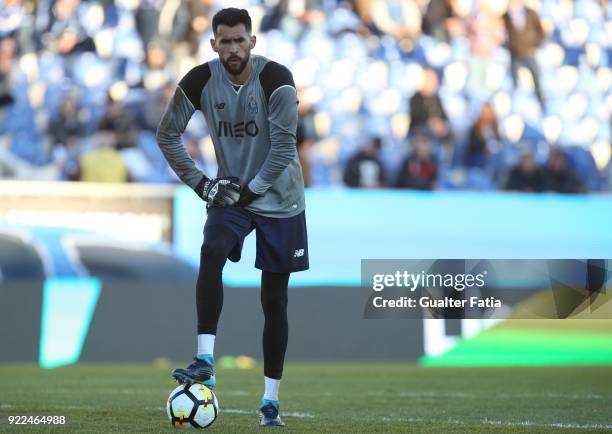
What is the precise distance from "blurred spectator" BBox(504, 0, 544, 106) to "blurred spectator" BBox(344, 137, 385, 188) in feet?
12.3

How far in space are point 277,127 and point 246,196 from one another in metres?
0.34

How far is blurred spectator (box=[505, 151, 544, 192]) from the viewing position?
12.5 metres

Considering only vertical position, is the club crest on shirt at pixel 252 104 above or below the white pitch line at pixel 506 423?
above

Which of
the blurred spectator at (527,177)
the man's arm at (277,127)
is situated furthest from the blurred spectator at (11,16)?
the man's arm at (277,127)

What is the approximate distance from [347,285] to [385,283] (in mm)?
399

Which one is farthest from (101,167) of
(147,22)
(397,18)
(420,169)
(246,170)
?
(246,170)

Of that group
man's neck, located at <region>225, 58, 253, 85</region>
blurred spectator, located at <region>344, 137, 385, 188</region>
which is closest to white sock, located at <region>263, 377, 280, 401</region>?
man's neck, located at <region>225, 58, 253, 85</region>

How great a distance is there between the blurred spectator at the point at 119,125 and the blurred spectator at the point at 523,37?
5.72 meters

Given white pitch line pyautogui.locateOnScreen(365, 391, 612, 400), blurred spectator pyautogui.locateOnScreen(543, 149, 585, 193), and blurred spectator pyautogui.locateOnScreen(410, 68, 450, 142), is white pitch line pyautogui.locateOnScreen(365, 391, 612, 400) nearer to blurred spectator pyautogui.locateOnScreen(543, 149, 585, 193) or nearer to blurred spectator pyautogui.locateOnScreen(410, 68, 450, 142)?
blurred spectator pyautogui.locateOnScreen(543, 149, 585, 193)

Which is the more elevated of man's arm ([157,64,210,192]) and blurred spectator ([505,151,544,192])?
blurred spectator ([505,151,544,192])

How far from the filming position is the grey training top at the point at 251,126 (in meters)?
4.84

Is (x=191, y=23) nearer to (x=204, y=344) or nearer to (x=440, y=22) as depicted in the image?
(x=440, y=22)

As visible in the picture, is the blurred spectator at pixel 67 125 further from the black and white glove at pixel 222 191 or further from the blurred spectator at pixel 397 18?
the black and white glove at pixel 222 191

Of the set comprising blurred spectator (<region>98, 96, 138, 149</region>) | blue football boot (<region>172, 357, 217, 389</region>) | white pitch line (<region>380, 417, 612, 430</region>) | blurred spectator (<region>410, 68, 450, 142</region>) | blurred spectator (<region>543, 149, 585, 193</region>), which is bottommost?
white pitch line (<region>380, 417, 612, 430</region>)
